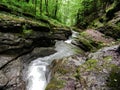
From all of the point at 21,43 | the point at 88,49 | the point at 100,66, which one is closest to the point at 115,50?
the point at 100,66

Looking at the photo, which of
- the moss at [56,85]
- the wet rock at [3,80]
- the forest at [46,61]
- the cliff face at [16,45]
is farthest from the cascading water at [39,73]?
the wet rock at [3,80]

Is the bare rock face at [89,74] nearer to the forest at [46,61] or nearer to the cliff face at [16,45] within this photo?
the forest at [46,61]

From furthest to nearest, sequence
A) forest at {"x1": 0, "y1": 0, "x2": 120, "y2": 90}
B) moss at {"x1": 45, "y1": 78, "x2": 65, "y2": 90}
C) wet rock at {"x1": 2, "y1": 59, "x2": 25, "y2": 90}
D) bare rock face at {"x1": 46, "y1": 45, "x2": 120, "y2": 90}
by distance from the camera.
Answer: wet rock at {"x1": 2, "y1": 59, "x2": 25, "y2": 90}
forest at {"x1": 0, "y1": 0, "x2": 120, "y2": 90}
moss at {"x1": 45, "y1": 78, "x2": 65, "y2": 90}
bare rock face at {"x1": 46, "y1": 45, "x2": 120, "y2": 90}

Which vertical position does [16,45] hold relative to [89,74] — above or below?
above

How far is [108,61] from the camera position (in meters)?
12.6

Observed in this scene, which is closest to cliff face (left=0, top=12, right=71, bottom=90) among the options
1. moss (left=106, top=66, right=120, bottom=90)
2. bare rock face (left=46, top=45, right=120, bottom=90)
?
bare rock face (left=46, top=45, right=120, bottom=90)

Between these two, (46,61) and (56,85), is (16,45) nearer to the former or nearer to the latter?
(46,61)

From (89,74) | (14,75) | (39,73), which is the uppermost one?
(89,74)

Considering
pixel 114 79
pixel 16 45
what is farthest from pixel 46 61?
pixel 114 79

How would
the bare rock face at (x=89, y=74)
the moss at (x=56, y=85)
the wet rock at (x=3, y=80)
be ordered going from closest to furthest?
the bare rock face at (x=89, y=74), the moss at (x=56, y=85), the wet rock at (x=3, y=80)

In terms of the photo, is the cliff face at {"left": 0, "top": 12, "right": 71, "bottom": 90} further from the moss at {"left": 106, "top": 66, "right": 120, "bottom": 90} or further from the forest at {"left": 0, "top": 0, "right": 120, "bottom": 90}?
the moss at {"left": 106, "top": 66, "right": 120, "bottom": 90}

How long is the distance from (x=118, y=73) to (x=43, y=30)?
11351mm

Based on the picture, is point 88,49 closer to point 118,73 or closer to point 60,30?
point 60,30


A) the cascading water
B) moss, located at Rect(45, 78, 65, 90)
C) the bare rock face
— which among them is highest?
the bare rock face
